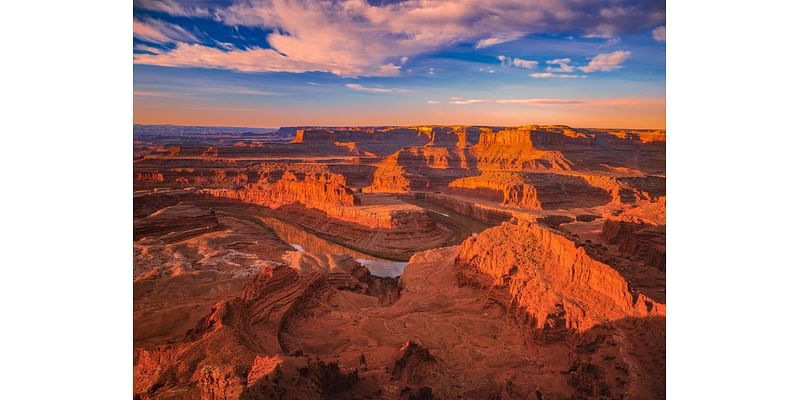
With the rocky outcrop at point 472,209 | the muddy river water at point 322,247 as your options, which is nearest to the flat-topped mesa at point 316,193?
the muddy river water at point 322,247

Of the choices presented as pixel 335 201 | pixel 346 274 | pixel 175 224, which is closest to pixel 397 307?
pixel 346 274

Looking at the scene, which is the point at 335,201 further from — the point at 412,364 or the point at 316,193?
the point at 412,364

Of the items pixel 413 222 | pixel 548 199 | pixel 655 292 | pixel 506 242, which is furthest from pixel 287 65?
pixel 548 199

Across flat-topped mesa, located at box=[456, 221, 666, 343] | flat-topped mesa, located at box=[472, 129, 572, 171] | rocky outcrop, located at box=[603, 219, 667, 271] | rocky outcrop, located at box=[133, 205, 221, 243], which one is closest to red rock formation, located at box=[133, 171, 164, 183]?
rocky outcrop, located at box=[133, 205, 221, 243]

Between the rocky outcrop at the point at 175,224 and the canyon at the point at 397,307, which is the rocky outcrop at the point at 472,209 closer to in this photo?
the canyon at the point at 397,307

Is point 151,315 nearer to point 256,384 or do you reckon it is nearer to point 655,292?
point 256,384

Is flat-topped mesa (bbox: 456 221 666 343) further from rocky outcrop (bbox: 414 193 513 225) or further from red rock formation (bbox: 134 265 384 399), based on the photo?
rocky outcrop (bbox: 414 193 513 225)

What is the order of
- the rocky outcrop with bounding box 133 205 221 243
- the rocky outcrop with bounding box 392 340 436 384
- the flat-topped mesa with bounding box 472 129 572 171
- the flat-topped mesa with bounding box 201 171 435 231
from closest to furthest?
the rocky outcrop with bounding box 392 340 436 384 → the rocky outcrop with bounding box 133 205 221 243 → the flat-topped mesa with bounding box 201 171 435 231 → the flat-topped mesa with bounding box 472 129 572 171
